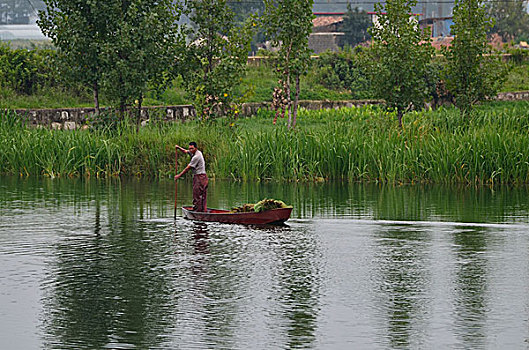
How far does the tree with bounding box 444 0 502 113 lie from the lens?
30656 mm

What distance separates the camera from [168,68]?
101 ft

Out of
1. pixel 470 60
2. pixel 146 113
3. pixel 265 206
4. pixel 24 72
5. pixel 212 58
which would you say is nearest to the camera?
pixel 265 206

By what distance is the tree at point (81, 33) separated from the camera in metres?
29.7

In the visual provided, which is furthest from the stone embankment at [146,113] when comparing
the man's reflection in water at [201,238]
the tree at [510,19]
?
the tree at [510,19]

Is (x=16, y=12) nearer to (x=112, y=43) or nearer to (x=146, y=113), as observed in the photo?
(x=146, y=113)

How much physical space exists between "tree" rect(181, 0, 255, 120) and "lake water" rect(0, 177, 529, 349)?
10.2 metres

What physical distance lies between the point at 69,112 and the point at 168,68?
A: 25.7ft

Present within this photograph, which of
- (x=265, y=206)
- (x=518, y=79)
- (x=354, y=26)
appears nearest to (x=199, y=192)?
(x=265, y=206)

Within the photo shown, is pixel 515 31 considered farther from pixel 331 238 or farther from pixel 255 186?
pixel 331 238

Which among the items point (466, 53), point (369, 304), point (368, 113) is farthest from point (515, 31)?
point (369, 304)

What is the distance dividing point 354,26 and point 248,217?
2552 inches

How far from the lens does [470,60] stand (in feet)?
101

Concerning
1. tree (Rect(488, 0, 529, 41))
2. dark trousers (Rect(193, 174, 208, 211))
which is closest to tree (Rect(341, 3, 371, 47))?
tree (Rect(488, 0, 529, 41))

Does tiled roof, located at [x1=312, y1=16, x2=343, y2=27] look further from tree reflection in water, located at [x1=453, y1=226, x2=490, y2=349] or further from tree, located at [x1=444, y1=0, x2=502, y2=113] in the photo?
tree reflection in water, located at [x1=453, y1=226, x2=490, y2=349]
